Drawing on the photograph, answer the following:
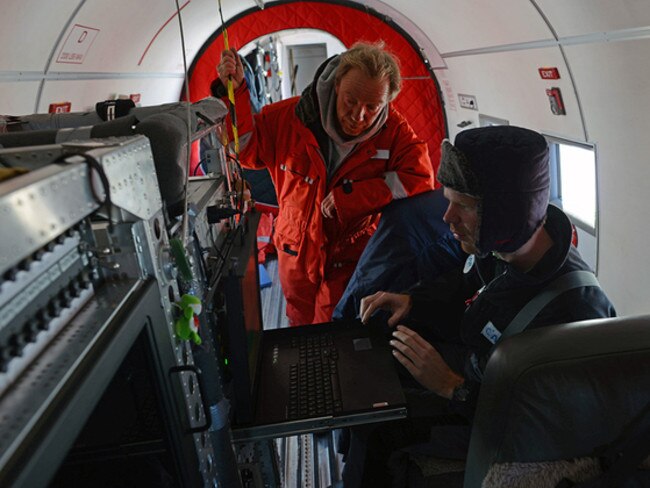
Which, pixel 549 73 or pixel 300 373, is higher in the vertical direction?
pixel 549 73

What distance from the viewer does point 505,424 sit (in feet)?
3.97

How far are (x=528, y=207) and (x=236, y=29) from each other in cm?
492

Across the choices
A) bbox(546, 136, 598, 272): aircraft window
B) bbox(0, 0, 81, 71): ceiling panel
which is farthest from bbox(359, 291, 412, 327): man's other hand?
bbox(0, 0, 81, 71): ceiling panel

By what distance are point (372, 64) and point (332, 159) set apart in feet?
1.80

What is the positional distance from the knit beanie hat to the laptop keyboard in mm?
668

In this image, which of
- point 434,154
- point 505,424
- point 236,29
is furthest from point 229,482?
point 236,29

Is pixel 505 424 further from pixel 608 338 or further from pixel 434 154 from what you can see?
pixel 434 154

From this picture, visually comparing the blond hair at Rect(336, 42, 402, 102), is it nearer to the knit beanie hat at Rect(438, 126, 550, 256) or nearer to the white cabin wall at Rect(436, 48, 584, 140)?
the knit beanie hat at Rect(438, 126, 550, 256)

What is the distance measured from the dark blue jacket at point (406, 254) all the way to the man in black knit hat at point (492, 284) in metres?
0.44

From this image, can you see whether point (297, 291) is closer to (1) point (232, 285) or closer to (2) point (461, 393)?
(2) point (461, 393)

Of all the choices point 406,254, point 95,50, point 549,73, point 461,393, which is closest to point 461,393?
point 461,393

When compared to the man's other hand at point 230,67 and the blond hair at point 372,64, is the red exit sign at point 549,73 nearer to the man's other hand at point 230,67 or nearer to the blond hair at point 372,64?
the blond hair at point 372,64

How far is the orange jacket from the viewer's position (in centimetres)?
257

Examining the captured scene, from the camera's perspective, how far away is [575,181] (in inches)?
137
